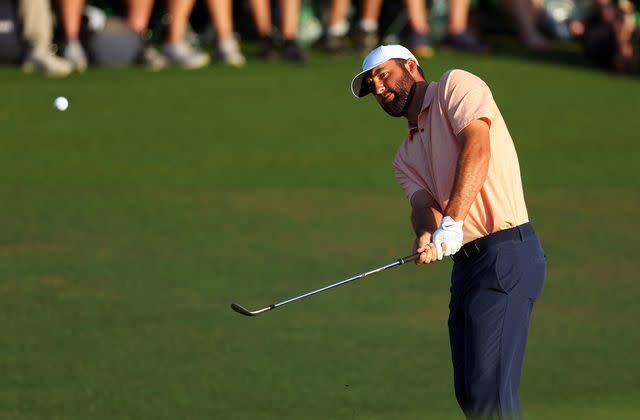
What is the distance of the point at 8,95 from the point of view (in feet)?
44.4

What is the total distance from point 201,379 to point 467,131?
2.76 m

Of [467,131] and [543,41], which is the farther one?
[543,41]

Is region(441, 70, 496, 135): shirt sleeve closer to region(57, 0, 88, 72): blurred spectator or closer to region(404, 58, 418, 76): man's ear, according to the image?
region(404, 58, 418, 76): man's ear

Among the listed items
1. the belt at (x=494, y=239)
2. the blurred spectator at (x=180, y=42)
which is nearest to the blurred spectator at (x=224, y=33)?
the blurred spectator at (x=180, y=42)

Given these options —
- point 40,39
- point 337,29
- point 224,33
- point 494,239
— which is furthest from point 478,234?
point 337,29

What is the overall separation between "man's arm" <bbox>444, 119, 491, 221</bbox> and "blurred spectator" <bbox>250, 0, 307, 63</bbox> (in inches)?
367

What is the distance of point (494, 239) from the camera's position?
535cm

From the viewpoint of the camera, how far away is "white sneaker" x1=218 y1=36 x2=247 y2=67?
14578 millimetres

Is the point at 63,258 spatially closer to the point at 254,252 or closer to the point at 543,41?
the point at 254,252

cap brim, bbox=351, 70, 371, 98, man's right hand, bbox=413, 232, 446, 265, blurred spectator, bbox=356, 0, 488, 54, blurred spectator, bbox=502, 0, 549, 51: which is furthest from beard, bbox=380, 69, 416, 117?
blurred spectator, bbox=502, 0, 549, 51

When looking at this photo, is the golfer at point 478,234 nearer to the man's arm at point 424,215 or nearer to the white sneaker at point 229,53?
the man's arm at point 424,215

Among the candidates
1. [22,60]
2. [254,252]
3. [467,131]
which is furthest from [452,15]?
[467,131]

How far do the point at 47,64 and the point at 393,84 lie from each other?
343 inches

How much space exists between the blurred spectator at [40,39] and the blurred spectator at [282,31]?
203 centimetres
